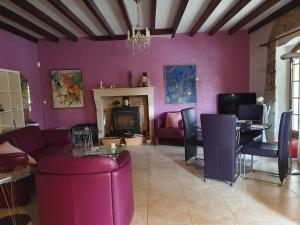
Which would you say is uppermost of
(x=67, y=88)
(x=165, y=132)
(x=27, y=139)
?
(x=67, y=88)

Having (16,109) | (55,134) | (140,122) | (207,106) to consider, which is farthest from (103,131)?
(207,106)

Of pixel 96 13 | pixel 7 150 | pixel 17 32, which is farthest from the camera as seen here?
pixel 17 32

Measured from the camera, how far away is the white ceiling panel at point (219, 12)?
390 cm

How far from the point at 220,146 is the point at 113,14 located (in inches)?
120

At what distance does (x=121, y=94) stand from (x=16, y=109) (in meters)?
2.39

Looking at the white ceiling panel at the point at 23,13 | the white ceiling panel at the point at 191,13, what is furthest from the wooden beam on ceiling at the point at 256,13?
the white ceiling panel at the point at 23,13

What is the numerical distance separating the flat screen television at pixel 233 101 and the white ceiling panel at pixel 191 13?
193 centimetres

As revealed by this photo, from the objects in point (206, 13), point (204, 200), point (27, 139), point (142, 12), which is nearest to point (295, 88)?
point (206, 13)

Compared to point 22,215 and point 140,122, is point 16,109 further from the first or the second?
point 140,122

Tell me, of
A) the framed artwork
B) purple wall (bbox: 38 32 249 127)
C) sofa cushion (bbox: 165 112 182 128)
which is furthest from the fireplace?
the framed artwork

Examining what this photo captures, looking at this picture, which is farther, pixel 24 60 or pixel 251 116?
pixel 24 60

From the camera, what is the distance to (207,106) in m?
5.95

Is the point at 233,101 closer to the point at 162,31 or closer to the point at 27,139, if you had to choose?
the point at 162,31

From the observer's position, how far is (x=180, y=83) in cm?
588
